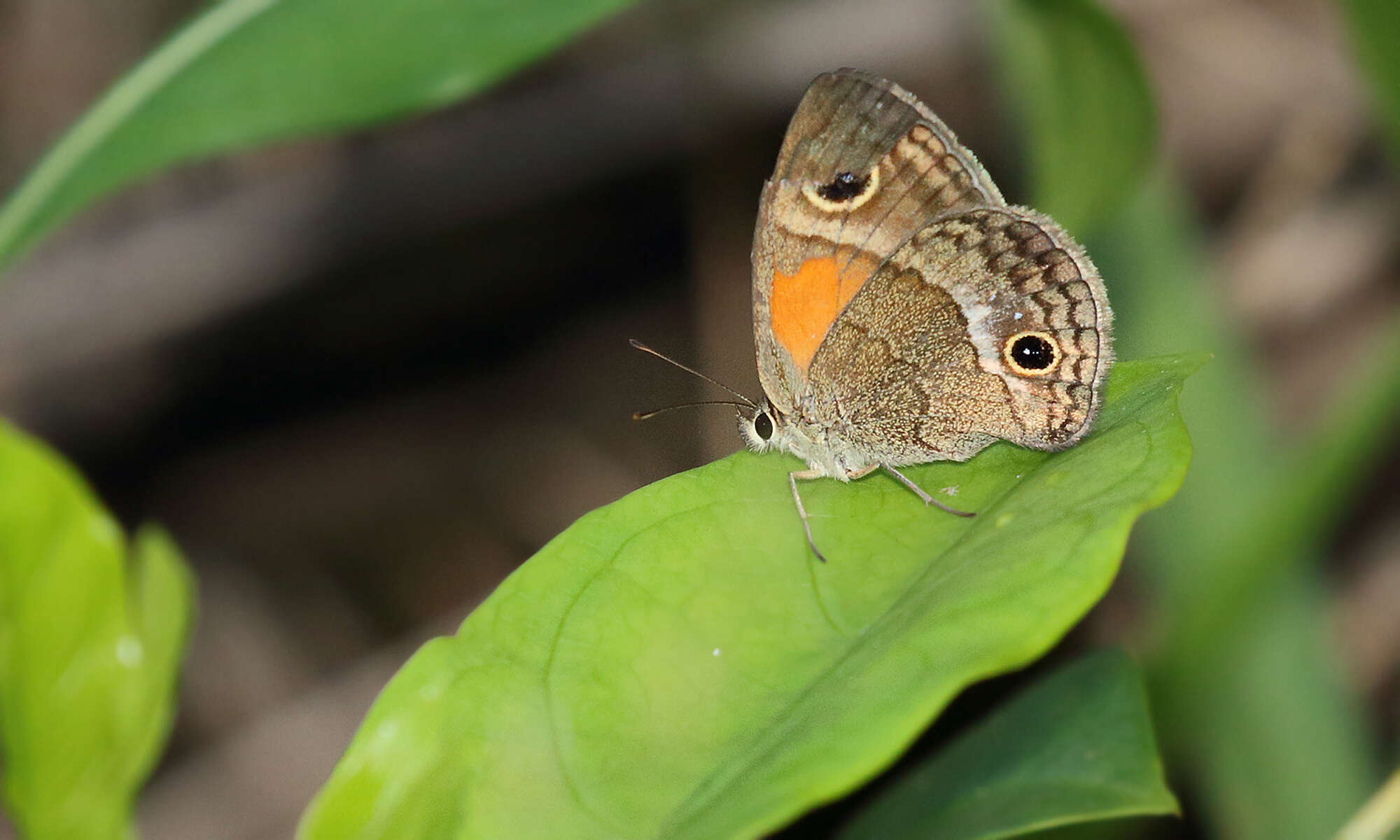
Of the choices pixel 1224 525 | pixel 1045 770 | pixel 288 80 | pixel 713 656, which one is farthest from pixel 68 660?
pixel 1224 525

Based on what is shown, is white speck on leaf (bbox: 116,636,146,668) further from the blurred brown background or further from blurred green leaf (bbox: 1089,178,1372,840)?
the blurred brown background

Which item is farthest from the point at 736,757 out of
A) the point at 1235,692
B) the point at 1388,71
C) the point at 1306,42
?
the point at 1306,42

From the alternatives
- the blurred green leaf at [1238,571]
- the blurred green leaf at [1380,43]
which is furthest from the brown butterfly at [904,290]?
the blurred green leaf at [1238,571]

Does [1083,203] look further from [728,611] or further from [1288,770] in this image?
[1288,770]

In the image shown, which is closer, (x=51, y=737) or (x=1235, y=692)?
(x=51, y=737)

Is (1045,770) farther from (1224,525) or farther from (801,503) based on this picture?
(1224,525)

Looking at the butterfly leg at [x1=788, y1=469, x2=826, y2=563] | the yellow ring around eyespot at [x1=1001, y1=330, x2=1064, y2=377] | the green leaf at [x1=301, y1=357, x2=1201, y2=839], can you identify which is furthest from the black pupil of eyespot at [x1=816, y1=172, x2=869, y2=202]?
the green leaf at [x1=301, y1=357, x2=1201, y2=839]
